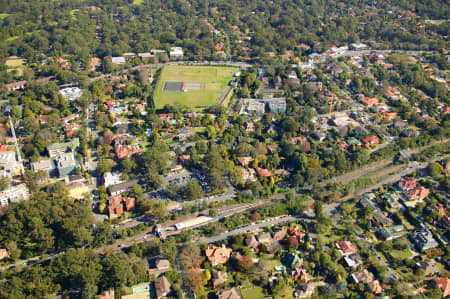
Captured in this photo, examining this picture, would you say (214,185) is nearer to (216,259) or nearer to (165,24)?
(216,259)

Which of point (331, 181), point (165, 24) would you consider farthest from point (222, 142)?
point (165, 24)

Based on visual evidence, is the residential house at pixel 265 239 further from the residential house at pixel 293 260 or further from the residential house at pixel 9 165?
the residential house at pixel 9 165

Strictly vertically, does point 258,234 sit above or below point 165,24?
below

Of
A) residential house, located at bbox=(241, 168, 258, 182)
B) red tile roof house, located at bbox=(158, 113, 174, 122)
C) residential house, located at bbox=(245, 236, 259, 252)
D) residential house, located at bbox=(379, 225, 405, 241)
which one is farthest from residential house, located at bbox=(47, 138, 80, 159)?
residential house, located at bbox=(379, 225, 405, 241)

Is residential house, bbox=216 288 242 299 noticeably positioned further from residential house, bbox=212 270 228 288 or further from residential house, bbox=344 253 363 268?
residential house, bbox=344 253 363 268

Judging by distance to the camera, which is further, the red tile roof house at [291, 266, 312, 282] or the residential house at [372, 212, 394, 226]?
the residential house at [372, 212, 394, 226]

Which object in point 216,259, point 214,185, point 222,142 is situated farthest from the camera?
point 222,142
